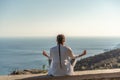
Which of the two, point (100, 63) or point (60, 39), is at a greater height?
point (100, 63)

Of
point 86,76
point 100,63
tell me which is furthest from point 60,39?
point 100,63

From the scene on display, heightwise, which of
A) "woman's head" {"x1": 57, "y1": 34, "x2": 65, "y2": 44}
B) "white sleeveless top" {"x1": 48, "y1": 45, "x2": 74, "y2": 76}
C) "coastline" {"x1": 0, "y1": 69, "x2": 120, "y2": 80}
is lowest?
"coastline" {"x1": 0, "y1": 69, "x2": 120, "y2": 80}

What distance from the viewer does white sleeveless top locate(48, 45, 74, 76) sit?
7.82 metres

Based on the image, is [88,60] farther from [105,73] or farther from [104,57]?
[105,73]

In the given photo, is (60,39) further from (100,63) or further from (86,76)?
(100,63)

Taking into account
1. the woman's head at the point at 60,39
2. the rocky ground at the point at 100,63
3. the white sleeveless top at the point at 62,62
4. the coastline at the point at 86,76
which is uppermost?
the rocky ground at the point at 100,63

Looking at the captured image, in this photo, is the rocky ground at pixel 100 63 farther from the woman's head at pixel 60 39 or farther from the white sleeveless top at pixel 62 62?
the woman's head at pixel 60 39

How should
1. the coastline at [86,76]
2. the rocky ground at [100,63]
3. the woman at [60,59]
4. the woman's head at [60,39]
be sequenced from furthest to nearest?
the rocky ground at [100,63], the woman at [60,59], the woman's head at [60,39], the coastline at [86,76]

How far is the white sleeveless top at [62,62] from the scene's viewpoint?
25.7 ft

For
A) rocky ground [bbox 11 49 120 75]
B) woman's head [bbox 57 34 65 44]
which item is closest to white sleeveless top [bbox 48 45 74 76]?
woman's head [bbox 57 34 65 44]

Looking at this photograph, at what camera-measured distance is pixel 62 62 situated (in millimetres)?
7887

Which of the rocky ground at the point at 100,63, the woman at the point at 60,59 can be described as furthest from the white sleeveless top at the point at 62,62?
the rocky ground at the point at 100,63

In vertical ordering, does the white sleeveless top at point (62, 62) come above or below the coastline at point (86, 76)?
above

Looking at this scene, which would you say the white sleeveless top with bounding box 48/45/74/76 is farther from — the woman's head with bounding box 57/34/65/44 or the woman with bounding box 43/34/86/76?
the woman's head with bounding box 57/34/65/44
